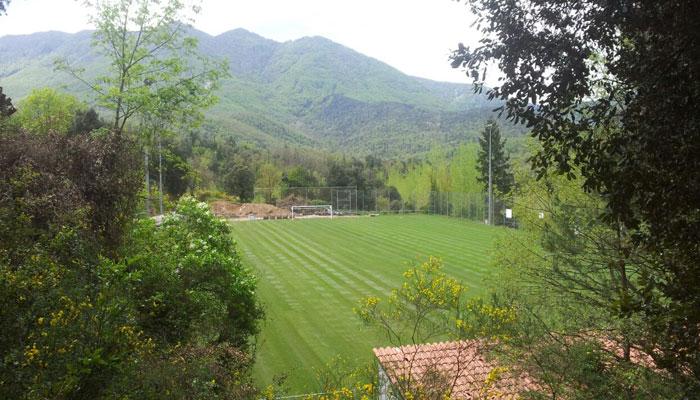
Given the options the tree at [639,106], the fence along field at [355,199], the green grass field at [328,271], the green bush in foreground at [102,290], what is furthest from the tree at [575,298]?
the fence along field at [355,199]

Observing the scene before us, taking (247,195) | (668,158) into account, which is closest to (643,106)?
(668,158)

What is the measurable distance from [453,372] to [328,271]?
1598cm

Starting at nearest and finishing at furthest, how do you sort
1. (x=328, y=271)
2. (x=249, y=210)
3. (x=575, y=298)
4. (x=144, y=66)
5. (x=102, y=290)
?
(x=102, y=290), (x=575, y=298), (x=144, y=66), (x=328, y=271), (x=249, y=210)

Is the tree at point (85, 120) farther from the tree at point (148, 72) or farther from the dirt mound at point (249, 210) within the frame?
the dirt mound at point (249, 210)

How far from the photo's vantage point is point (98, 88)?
1052 centimetres

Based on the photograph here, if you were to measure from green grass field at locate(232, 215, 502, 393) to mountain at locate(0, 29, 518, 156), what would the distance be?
55.2m

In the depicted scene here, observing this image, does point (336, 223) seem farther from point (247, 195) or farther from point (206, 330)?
point (206, 330)

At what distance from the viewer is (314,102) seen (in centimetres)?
16175

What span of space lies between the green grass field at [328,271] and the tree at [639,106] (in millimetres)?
3887

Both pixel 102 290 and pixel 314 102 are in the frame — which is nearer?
pixel 102 290

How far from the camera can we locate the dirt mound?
163 feet

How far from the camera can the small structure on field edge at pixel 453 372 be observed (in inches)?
210

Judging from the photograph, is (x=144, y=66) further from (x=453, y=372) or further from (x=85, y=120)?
(x=85, y=120)

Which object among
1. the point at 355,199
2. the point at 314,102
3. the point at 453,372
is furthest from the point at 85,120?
the point at 314,102
